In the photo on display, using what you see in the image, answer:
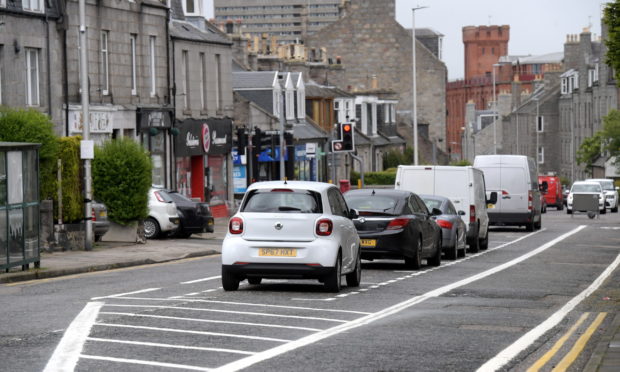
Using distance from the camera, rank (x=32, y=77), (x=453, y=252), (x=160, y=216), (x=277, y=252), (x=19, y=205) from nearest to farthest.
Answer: (x=277, y=252), (x=19, y=205), (x=453, y=252), (x=160, y=216), (x=32, y=77)

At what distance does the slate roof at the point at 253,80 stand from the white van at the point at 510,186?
72.7ft

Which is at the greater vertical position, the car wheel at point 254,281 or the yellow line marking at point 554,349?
the car wheel at point 254,281

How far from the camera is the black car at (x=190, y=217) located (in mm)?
35438

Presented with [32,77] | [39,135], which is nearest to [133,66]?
[32,77]

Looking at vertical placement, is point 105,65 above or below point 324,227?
above

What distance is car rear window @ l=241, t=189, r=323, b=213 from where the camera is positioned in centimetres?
1847

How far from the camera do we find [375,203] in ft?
79.7

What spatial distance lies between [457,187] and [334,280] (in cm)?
1508

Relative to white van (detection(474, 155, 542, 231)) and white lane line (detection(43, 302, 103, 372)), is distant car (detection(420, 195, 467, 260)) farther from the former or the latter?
white lane line (detection(43, 302, 103, 372))

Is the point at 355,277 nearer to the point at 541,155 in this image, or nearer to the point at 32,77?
the point at 32,77

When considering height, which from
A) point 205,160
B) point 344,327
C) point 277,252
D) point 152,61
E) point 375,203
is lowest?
point 344,327

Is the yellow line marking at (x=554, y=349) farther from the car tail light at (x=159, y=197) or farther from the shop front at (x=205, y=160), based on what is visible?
the shop front at (x=205, y=160)

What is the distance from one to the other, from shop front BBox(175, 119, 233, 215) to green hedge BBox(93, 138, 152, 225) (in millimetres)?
14445

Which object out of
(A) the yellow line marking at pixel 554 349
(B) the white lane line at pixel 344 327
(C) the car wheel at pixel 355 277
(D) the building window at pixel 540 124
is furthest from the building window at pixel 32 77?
(D) the building window at pixel 540 124
